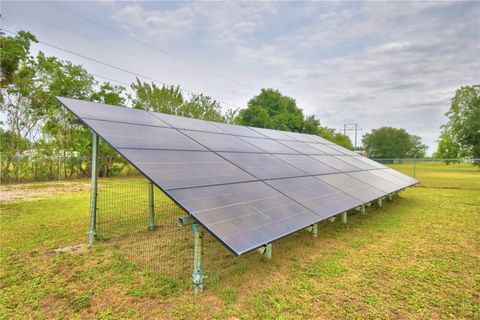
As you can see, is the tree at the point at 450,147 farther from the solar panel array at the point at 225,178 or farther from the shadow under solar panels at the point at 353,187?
the solar panel array at the point at 225,178

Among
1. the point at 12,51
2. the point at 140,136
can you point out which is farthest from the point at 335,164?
the point at 12,51

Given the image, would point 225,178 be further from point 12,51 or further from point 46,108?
point 46,108

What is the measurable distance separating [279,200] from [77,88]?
17242 millimetres

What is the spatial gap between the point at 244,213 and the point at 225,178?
34.3 inches

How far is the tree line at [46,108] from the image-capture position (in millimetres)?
13000

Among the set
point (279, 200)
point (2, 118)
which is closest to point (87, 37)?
point (2, 118)

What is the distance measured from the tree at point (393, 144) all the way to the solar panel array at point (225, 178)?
8253 centimetres

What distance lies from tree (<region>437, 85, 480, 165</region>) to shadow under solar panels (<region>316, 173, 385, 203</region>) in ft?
117

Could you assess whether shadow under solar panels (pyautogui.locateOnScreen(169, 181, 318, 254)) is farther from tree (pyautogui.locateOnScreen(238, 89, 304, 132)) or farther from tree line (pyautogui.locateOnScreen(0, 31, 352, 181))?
tree (pyautogui.locateOnScreen(238, 89, 304, 132))

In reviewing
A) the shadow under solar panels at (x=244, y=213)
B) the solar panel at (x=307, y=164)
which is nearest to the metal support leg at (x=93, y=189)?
the shadow under solar panels at (x=244, y=213)

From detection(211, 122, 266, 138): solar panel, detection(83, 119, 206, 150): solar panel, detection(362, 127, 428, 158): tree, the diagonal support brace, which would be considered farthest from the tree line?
detection(362, 127, 428, 158): tree

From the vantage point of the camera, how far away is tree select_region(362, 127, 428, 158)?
258 ft

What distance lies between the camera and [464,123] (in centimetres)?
3234

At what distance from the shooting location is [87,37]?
1398 cm
